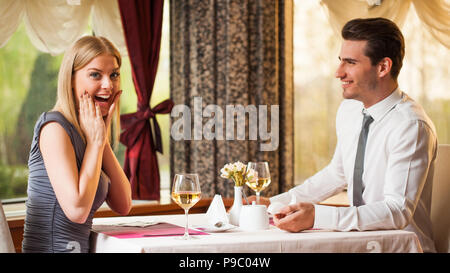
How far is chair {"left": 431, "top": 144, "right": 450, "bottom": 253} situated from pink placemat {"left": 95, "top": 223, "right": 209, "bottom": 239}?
1140 millimetres

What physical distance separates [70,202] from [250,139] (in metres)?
2.89

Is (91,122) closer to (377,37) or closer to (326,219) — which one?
(326,219)

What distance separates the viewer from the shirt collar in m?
2.33

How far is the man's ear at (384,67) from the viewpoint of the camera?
7.76ft

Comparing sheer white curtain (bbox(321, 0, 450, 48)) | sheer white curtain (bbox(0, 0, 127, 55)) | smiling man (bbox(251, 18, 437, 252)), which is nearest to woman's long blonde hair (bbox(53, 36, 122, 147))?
smiling man (bbox(251, 18, 437, 252))

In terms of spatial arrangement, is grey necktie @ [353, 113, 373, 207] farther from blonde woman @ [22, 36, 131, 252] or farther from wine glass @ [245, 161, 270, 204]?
blonde woman @ [22, 36, 131, 252]

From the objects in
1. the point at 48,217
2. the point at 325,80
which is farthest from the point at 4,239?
the point at 325,80

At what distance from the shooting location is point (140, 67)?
4.45 metres

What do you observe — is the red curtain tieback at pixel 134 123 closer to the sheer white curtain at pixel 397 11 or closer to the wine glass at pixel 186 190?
the sheer white curtain at pixel 397 11

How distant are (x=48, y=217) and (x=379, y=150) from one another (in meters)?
1.36

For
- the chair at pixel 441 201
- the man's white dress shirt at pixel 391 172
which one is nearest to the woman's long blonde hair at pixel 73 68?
the man's white dress shirt at pixel 391 172

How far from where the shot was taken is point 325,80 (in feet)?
16.2
